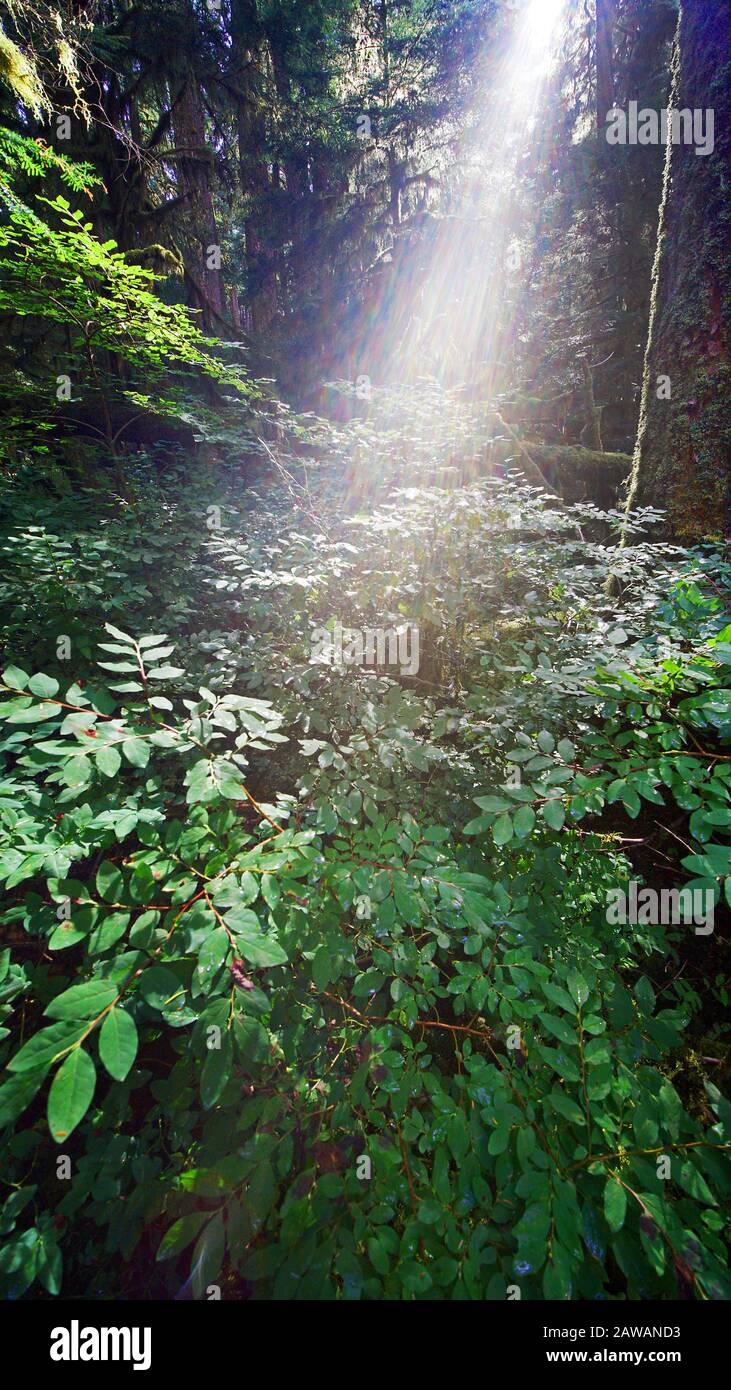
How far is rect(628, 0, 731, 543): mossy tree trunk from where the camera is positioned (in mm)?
3221

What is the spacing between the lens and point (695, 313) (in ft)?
11.0

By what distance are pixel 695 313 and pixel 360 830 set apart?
395 cm

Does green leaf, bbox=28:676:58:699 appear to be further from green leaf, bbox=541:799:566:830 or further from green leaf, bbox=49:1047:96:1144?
green leaf, bbox=541:799:566:830

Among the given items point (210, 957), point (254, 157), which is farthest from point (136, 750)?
point (254, 157)

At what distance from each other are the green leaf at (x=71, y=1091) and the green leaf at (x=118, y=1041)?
3 centimetres

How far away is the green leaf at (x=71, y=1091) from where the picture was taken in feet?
2.43

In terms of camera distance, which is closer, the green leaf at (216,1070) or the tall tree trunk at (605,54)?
the green leaf at (216,1070)

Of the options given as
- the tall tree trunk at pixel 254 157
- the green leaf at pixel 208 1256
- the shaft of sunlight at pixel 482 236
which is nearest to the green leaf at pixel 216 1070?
the green leaf at pixel 208 1256

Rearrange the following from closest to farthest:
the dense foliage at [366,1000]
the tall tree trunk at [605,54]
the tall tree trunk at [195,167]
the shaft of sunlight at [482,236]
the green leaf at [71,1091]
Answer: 1. the green leaf at [71,1091]
2. the dense foliage at [366,1000]
3. the tall tree trunk at [195,167]
4. the tall tree trunk at [605,54]
5. the shaft of sunlight at [482,236]

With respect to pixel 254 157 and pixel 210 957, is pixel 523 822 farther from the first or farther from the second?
pixel 254 157

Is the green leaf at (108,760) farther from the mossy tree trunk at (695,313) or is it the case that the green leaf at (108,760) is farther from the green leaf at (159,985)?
the mossy tree trunk at (695,313)

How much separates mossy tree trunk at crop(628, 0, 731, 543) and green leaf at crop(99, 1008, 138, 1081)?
3.80 m

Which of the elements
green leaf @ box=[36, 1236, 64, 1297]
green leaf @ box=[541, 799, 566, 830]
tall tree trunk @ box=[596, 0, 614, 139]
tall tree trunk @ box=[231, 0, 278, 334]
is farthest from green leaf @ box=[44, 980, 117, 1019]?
tall tree trunk @ box=[596, 0, 614, 139]
